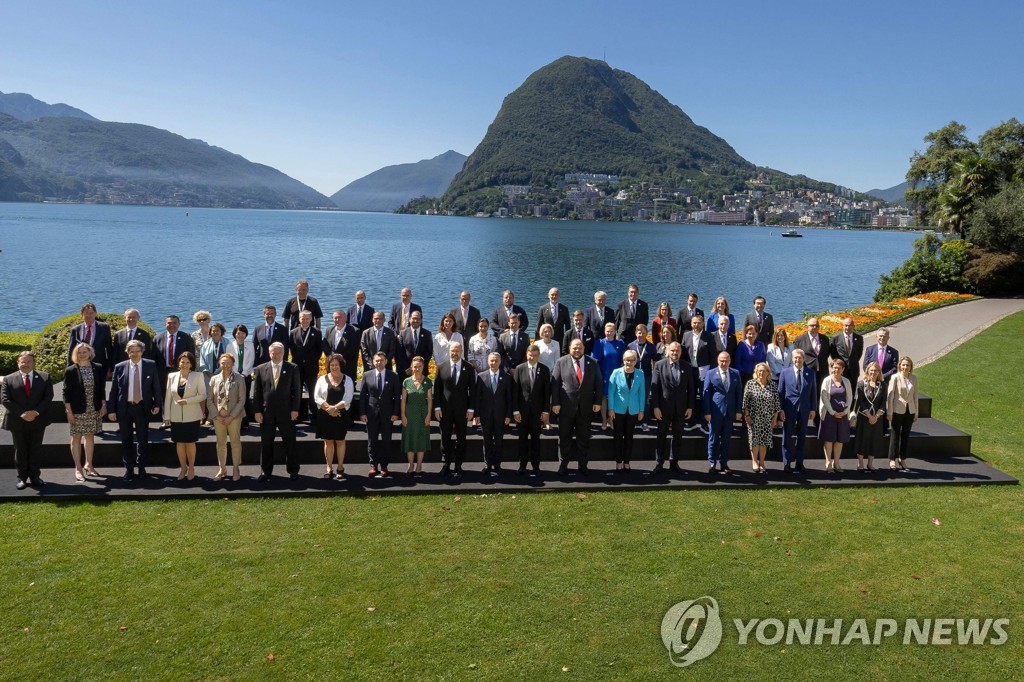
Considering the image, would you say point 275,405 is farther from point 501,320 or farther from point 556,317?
point 556,317

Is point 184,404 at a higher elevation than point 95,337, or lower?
lower

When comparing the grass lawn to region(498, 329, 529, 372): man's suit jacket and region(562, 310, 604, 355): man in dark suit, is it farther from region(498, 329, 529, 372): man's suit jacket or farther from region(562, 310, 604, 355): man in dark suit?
region(562, 310, 604, 355): man in dark suit

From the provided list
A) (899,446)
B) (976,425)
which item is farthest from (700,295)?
(899,446)

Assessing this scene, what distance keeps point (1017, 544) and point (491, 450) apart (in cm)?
643

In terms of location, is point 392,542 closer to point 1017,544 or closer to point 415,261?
point 1017,544

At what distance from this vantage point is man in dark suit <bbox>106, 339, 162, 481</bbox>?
9.05m

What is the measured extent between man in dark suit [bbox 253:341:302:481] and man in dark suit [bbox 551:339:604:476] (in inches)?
144

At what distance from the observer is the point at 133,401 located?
9055mm

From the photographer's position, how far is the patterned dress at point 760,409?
9.69 m

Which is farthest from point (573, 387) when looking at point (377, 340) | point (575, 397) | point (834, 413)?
point (834, 413)

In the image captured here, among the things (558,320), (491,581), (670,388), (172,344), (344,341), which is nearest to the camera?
(491,581)

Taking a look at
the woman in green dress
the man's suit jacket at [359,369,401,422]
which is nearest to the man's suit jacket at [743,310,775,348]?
the woman in green dress

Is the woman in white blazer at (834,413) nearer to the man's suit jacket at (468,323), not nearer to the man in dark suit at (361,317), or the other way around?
the man's suit jacket at (468,323)

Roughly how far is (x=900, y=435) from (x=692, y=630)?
19.7 feet
